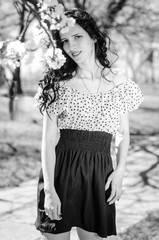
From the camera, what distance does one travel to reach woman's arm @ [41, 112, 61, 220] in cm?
179

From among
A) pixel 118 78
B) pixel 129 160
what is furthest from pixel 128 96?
pixel 129 160

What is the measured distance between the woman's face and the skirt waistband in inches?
12.9

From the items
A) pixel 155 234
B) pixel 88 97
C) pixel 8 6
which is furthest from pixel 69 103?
pixel 8 6

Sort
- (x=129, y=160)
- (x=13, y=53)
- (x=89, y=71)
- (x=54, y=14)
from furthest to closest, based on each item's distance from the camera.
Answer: (x=129, y=160), (x=89, y=71), (x=13, y=53), (x=54, y=14)

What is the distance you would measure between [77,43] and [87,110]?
0.31m

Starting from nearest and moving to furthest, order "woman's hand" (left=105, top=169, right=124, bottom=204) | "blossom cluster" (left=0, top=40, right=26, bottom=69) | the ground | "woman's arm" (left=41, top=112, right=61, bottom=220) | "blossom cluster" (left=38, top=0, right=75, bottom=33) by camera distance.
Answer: "blossom cluster" (left=38, top=0, right=75, bottom=33)
"blossom cluster" (left=0, top=40, right=26, bottom=69)
"woman's arm" (left=41, top=112, right=61, bottom=220)
"woman's hand" (left=105, top=169, right=124, bottom=204)
the ground

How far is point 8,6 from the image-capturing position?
960 cm

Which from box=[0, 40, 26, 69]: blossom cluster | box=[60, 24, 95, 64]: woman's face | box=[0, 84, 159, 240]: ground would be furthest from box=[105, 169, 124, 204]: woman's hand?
box=[0, 84, 159, 240]: ground

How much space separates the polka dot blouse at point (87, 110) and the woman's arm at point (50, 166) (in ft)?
0.18

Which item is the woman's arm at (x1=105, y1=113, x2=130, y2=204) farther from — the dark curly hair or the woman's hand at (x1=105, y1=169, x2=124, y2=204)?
the dark curly hair

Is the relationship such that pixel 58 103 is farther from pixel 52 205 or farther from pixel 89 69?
pixel 52 205

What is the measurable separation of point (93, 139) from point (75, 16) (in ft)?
1.87

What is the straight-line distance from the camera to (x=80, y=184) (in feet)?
6.15

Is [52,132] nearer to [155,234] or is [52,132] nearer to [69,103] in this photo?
[69,103]
